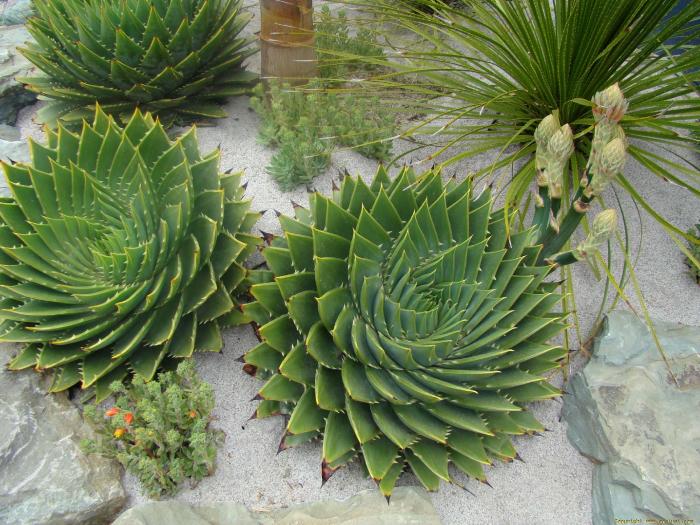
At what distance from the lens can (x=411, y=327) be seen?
77.3 inches

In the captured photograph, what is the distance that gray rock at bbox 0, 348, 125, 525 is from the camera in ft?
6.43

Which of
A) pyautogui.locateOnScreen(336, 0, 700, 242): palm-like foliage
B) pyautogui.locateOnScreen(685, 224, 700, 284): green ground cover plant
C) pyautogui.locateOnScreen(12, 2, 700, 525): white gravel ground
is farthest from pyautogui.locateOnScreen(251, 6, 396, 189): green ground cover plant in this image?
pyautogui.locateOnScreen(685, 224, 700, 284): green ground cover plant

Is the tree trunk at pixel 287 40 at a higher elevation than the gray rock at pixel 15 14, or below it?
higher

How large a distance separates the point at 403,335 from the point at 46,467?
1333 millimetres

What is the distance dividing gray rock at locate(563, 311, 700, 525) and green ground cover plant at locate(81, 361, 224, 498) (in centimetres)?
142

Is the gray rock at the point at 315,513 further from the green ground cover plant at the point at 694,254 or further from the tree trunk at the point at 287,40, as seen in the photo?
the tree trunk at the point at 287,40

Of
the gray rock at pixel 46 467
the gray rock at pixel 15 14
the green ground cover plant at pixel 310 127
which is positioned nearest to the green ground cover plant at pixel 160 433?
the gray rock at pixel 46 467

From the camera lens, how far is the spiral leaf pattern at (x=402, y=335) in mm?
1922

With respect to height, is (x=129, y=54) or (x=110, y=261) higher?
(x=129, y=54)

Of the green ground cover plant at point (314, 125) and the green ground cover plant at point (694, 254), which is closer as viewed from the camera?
the green ground cover plant at point (694, 254)

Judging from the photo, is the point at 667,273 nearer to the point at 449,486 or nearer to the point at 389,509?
the point at 449,486

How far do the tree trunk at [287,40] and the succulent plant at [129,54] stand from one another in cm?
20

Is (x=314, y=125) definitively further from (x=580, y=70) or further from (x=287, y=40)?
(x=580, y=70)

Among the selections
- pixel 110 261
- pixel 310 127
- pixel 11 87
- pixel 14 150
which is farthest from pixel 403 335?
pixel 11 87
